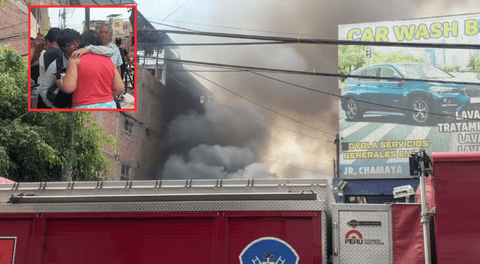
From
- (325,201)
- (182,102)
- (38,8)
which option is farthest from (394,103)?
(325,201)

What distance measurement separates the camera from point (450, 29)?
93.7ft

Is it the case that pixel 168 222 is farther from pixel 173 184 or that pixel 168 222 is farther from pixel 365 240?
pixel 365 240

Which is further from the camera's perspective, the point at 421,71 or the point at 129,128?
the point at 129,128

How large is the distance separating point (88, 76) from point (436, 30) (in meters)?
19.8

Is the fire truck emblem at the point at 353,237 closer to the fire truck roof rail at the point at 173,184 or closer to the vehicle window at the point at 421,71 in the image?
the fire truck roof rail at the point at 173,184

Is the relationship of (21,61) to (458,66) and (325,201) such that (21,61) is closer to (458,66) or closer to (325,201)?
(325,201)

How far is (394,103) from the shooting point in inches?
1136

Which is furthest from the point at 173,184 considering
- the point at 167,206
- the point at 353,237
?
the point at 353,237

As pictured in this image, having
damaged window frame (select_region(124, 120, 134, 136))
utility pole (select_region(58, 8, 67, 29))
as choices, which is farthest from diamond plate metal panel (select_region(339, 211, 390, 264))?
damaged window frame (select_region(124, 120, 134, 136))

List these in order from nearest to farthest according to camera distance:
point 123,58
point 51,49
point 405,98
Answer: point 51,49 < point 123,58 < point 405,98

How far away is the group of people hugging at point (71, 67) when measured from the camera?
54.1 ft

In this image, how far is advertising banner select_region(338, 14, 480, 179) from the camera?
28062 millimetres

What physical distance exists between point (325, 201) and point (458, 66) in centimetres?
2395

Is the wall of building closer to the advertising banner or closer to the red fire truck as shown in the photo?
the advertising banner
